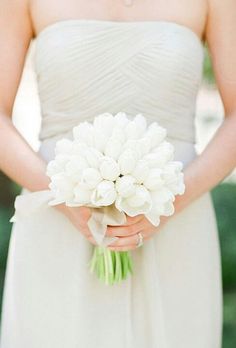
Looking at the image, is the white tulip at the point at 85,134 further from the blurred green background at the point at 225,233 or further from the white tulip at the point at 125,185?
the blurred green background at the point at 225,233

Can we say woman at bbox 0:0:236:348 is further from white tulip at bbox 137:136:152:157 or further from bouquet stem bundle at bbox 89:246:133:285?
white tulip at bbox 137:136:152:157

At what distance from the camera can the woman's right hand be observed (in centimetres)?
221

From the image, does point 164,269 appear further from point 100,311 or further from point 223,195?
point 223,195

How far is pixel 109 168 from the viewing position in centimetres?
200

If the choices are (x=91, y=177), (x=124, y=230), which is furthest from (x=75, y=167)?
(x=124, y=230)

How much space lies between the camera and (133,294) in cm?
243

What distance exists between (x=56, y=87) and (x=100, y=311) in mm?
615

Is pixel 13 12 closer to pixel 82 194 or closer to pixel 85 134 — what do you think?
pixel 85 134

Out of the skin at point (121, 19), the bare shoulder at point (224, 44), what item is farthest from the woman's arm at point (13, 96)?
the bare shoulder at point (224, 44)

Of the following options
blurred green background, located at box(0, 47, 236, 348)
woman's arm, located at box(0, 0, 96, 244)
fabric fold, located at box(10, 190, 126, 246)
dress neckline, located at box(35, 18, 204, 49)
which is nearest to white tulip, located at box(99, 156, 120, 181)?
fabric fold, located at box(10, 190, 126, 246)

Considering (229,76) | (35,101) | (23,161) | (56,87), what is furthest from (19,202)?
(35,101)

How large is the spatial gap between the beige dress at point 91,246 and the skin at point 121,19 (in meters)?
0.04

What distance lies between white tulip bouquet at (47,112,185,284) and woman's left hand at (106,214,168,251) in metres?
0.08

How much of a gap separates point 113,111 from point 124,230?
0.36 meters
